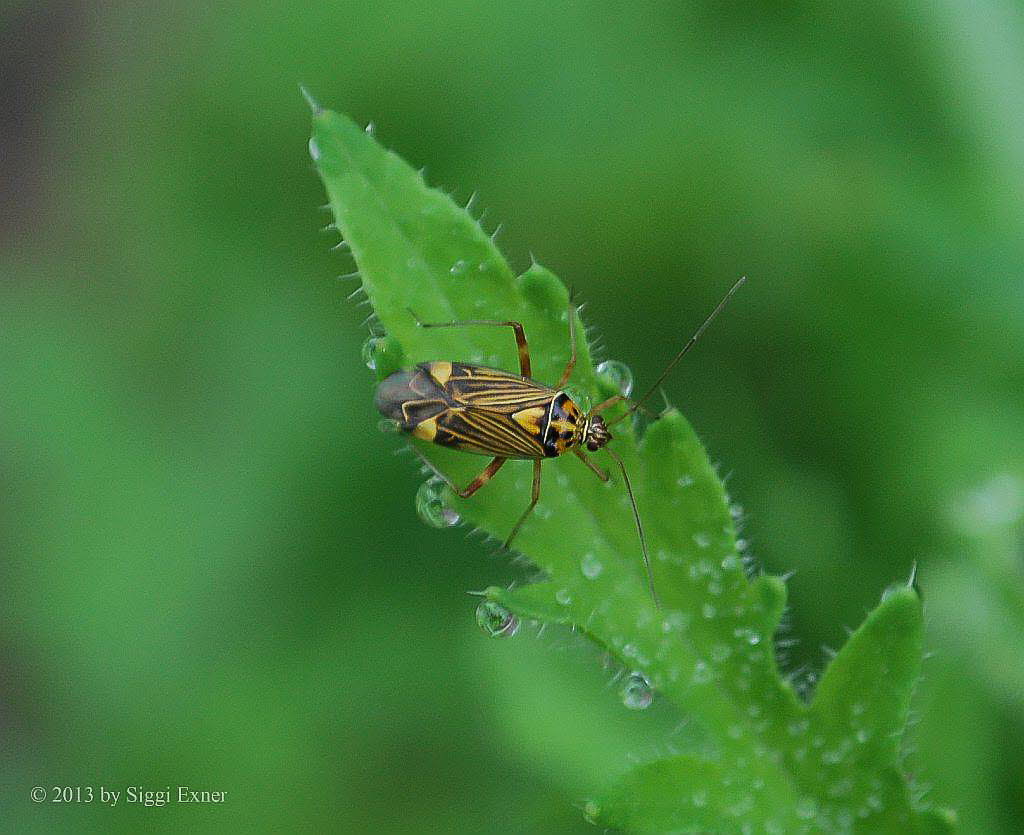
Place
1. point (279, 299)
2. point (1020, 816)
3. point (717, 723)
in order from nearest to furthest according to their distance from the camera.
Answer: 1. point (717, 723)
2. point (1020, 816)
3. point (279, 299)

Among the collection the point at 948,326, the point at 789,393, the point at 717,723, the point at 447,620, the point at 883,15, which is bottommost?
the point at 447,620

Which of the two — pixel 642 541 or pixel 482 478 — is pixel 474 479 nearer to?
pixel 482 478

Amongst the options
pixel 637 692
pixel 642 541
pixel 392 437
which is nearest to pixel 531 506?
pixel 642 541

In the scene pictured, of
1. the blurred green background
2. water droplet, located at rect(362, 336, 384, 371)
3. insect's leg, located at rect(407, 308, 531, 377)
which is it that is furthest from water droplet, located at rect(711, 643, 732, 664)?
water droplet, located at rect(362, 336, 384, 371)

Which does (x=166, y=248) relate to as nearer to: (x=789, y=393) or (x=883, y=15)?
(x=789, y=393)

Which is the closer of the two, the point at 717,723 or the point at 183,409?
the point at 717,723

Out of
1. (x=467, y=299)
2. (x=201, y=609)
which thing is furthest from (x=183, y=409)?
(x=467, y=299)
